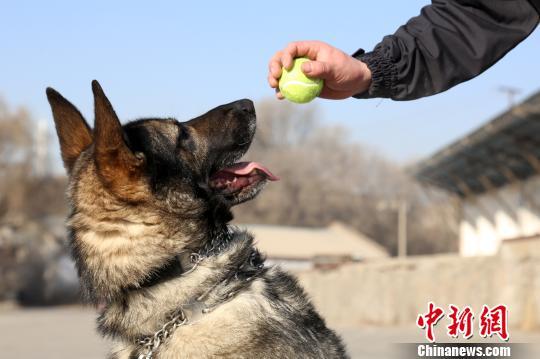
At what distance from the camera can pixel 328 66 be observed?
347 centimetres

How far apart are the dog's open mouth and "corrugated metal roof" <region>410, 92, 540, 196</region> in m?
22.9

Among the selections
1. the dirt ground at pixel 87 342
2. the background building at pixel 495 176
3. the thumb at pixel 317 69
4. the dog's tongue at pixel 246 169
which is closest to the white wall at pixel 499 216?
the background building at pixel 495 176

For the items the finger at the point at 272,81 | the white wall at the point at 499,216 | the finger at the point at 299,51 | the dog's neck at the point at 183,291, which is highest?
the white wall at the point at 499,216

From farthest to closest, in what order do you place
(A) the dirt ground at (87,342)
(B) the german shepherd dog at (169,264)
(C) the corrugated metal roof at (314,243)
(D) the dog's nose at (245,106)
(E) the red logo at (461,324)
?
1. (C) the corrugated metal roof at (314,243)
2. (A) the dirt ground at (87,342)
3. (E) the red logo at (461,324)
4. (D) the dog's nose at (245,106)
5. (B) the german shepherd dog at (169,264)

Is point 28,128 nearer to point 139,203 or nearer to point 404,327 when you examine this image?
point 404,327

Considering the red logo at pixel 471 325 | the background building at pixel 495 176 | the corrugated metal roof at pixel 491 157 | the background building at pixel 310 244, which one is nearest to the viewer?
the red logo at pixel 471 325

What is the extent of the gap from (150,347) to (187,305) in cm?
28

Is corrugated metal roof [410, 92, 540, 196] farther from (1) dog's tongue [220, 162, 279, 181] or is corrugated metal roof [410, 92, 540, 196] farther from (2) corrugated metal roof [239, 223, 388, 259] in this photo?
(2) corrugated metal roof [239, 223, 388, 259]

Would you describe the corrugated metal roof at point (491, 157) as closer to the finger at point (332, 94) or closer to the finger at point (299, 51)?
the finger at point (332, 94)

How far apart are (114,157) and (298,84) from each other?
3.42 feet

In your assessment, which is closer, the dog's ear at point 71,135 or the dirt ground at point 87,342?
the dog's ear at point 71,135

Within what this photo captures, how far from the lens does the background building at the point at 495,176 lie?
28.8m

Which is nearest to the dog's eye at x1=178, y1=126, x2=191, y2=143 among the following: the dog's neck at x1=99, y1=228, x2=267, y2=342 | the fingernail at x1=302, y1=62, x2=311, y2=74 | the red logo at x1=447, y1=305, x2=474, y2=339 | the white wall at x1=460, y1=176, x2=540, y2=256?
the dog's neck at x1=99, y1=228, x2=267, y2=342

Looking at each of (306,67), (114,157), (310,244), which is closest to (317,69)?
(306,67)
